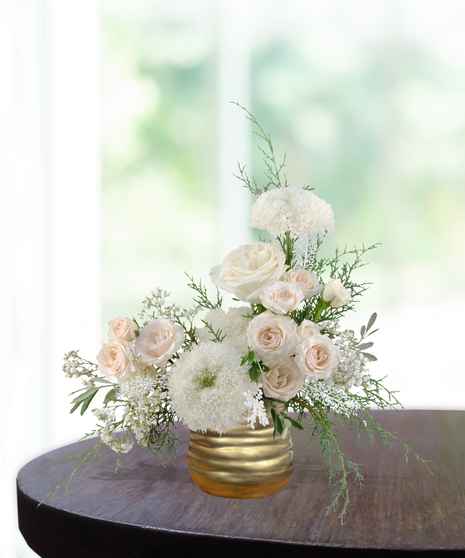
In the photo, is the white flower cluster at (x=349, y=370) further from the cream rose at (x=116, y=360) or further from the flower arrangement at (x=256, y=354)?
the cream rose at (x=116, y=360)

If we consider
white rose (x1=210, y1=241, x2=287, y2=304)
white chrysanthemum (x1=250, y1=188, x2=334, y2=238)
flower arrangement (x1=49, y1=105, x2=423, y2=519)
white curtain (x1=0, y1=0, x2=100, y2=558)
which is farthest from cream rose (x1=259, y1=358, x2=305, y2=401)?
white curtain (x1=0, y1=0, x2=100, y2=558)

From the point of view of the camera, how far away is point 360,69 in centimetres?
285

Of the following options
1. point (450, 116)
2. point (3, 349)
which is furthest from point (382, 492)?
point (450, 116)

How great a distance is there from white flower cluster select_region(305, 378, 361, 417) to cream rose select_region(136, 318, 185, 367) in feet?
0.71

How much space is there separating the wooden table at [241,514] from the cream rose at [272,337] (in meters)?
0.24

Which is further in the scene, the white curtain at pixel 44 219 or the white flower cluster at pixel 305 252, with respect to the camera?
the white curtain at pixel 44 219

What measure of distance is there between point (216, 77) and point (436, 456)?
90.2 inches

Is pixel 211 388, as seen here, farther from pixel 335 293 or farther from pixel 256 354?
pixel 335 293

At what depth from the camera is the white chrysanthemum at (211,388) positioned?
830 millimetres

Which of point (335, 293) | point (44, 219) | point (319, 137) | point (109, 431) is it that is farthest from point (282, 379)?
point (319, 137)

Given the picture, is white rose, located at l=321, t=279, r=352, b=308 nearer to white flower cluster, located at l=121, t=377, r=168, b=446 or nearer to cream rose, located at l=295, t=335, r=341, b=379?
cream rose, located at l=295, t=335, r=341, b=379

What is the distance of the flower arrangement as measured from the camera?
0.83 meters

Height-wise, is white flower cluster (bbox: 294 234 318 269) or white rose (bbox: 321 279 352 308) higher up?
white flower cluster (bbox: 294 234 318 269)

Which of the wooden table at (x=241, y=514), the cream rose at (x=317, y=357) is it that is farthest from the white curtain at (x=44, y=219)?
the cream rose at (x=317, y=357)
